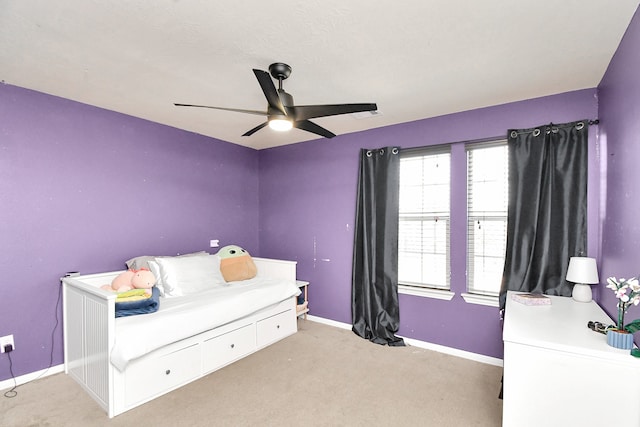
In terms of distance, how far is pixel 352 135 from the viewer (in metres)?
3.75

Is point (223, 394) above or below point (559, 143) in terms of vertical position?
below

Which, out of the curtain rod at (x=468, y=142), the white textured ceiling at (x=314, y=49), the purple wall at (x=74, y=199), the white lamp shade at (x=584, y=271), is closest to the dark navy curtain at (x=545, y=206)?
the curtain rod at (x=468, y=142)

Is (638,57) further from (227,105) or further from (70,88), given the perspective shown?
(70,88)

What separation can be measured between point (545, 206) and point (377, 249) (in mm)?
1574

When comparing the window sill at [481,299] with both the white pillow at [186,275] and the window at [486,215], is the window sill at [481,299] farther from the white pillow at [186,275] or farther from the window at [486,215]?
the white pillow at [186,275]

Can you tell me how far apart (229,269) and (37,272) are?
1.62m

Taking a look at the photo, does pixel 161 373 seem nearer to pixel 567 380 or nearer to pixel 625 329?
pixel 567 380

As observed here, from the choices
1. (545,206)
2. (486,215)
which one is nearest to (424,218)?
(486,215)

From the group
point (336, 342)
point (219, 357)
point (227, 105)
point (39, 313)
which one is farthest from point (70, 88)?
point (336, 342)

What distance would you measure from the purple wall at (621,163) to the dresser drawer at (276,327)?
2720 mm

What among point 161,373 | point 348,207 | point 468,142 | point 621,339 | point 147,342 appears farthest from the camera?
point 348,207

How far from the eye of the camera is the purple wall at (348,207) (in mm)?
2727

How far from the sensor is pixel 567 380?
148cm

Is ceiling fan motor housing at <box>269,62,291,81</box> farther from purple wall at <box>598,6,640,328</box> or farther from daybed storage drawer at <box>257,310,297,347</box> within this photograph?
daybed storage drawer at <box>257,310,297,347</box>
